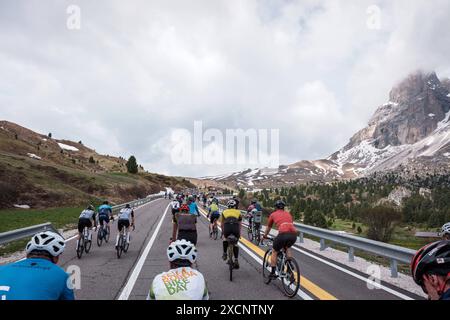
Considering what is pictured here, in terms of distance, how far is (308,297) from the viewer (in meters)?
7.04

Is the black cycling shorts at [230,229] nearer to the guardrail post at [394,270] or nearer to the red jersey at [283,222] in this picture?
the red jersey at [283,222]

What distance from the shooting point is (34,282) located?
316 cm

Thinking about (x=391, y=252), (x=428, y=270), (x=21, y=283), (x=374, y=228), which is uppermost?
(x=428, y=270)

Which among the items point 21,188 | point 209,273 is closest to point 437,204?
point 21,188

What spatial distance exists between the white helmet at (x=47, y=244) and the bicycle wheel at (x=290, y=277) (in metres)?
4.91

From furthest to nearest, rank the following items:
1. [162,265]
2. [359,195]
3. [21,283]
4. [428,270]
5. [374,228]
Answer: [359,195] → [374,228] → [162,265] → [21,283] → [428,270]

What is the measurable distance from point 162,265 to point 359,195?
146801 millimetres

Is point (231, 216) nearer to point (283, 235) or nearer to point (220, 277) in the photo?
point (220, 277)

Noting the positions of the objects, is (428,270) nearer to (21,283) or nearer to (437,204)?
(21,283)

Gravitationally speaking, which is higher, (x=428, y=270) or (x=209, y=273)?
(x=428, y=270)

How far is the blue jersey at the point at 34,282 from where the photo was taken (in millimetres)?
3102

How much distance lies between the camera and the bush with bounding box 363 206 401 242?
2174 inches

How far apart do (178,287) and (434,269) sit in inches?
88.4

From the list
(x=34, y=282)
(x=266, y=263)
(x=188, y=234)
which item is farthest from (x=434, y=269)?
(x=188, y=234)
